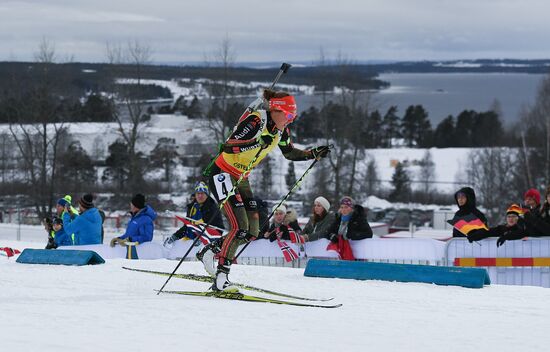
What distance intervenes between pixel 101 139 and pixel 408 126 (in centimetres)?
4140

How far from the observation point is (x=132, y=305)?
7047 mm

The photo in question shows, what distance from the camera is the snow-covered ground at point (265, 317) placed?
5699 mm

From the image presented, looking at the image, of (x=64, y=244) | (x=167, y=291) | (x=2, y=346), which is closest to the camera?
(x=2, y=346)

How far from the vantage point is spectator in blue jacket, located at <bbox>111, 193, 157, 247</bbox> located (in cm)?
1155

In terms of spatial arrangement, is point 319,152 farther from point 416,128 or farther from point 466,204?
point 416,128

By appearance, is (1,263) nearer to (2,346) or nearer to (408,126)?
(2,346)

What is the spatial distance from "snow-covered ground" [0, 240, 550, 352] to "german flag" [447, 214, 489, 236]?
220 centimetres

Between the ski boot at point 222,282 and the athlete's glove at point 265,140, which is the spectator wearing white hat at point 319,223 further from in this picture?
the athlete's glove at point 265,140

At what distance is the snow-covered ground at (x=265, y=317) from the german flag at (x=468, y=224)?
7.22 feet

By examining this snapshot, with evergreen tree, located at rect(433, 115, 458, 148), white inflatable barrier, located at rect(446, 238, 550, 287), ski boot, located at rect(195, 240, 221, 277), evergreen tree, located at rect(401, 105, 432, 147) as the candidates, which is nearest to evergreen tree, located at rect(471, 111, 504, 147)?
evergreen tree, located at rect(433, 115, 458, 148)

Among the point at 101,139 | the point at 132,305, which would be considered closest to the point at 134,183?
the point at 132,305

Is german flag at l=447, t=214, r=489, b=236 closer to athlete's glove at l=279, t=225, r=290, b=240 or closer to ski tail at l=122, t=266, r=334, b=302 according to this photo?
athlete's glove at l=279, t=225, r=290, b=240

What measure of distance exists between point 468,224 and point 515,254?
23.8 inches

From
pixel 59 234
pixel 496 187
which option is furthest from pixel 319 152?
pixel 496 187
